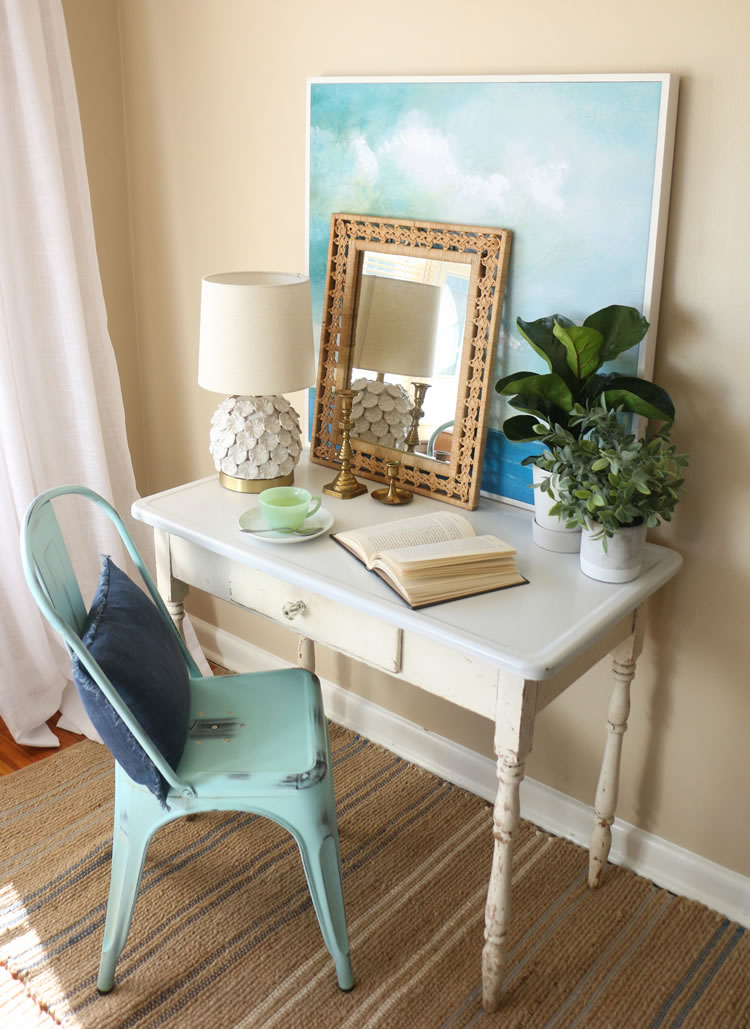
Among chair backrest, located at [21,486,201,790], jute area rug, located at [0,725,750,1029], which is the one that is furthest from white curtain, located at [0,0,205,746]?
chair backrest, located at [21,486,201,790]

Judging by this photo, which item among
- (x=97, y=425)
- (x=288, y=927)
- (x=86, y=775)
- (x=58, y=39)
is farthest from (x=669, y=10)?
(x=86, y=775)

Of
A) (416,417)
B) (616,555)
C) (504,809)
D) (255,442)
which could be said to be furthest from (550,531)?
(255,442)

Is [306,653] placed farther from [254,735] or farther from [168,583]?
[254,735]

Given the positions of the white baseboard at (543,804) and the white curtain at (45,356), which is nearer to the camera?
the white baseboard at (543,804)

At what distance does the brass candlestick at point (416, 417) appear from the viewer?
178 cm

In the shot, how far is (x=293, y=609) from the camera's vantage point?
1.59m

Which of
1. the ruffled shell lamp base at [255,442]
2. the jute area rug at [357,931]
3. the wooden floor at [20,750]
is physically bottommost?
the jute area rug at [357,931]

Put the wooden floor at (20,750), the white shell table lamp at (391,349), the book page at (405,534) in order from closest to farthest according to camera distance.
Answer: the book page at (405,534) → the white shell table lamp at (391,349) → the wooden floor at (20,750)

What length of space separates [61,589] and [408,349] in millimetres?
796

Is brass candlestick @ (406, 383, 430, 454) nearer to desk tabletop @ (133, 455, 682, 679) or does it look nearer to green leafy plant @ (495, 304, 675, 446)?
desk tabletop @ (133, 455, 682, 679)

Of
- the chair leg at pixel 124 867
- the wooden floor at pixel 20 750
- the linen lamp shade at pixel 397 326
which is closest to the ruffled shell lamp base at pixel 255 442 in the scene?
the linen lamp shade at pixel 397 326

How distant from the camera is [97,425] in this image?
7.41ft

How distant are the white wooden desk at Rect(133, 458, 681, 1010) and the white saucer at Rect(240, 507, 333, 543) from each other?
1cm

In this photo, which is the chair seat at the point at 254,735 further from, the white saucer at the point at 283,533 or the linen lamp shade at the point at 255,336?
the linen lamp shade at the point at 255,336
